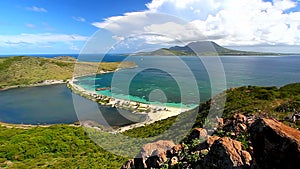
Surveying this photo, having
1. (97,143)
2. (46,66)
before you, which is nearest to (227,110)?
(97,143)

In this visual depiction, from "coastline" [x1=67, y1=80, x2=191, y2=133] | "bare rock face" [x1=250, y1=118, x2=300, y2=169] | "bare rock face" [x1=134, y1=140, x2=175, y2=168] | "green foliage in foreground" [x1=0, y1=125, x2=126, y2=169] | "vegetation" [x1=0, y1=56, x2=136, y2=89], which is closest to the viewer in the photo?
"bare rock face" [x1=250, y1=118, x2=300, y2=169]

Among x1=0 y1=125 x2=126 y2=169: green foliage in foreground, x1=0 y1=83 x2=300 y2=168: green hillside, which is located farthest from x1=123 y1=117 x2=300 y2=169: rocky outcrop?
x1=0 y1=125 x2=126 y2=169: green foliage in foreground

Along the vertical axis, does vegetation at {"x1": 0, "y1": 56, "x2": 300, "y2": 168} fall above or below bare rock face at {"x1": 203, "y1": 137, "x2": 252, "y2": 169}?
below

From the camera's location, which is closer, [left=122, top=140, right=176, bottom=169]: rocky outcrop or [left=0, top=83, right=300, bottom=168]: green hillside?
[left=122, top=140, right=176, bottom=169]: rocky outcrop

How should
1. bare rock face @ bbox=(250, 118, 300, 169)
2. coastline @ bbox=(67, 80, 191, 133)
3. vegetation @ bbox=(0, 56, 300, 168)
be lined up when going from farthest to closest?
coastline @ bbox=(67, 80, 191, 133) → vegetation @ bbox=(0, 56, 300, 168) → bare rock face @ bbox=(250, 118, 300, 169)

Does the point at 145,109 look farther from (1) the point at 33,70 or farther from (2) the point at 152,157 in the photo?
(1) the point at 33,70

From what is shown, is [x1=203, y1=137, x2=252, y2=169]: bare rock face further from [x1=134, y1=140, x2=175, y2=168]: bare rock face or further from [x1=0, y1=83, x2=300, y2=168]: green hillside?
[x1=0, y1=83, x2=300, y2=168]: green hillside

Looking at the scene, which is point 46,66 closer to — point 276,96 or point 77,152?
point 77,152
